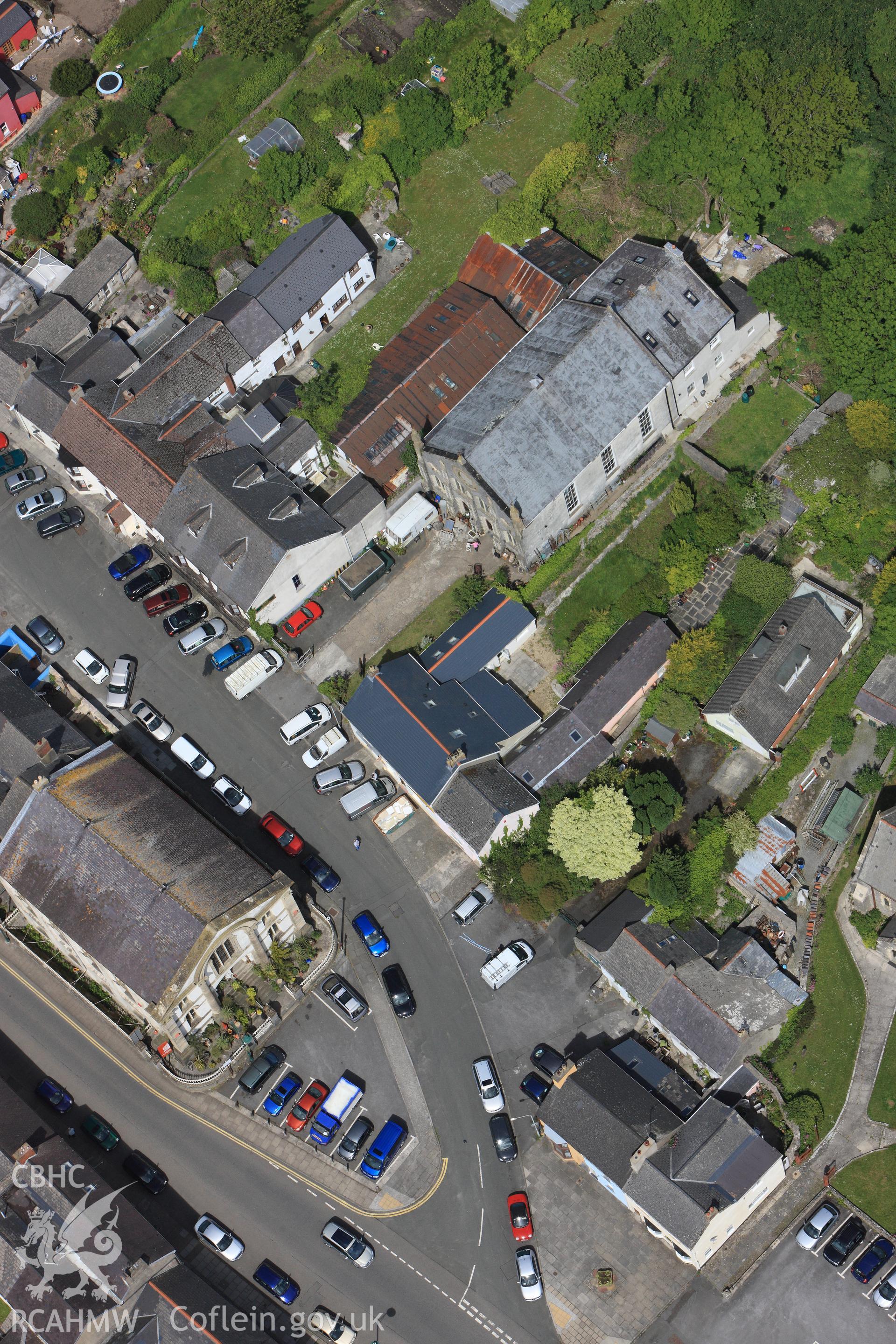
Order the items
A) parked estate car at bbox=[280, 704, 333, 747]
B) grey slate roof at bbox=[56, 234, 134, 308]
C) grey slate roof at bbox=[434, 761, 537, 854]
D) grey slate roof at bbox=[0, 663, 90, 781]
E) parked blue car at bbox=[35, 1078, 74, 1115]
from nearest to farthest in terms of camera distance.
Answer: parked blue car at bbox=[35, 1078, 74, 1115]
grey slate roof at bbox=[434, 761, 537, 854]
grey slate roof at bbox=[0, 663, 90, 781]
parked estate car at bbox=[280, 704, 333, 747]
grey slate roof at bbox=[56, 234, 134, 308]

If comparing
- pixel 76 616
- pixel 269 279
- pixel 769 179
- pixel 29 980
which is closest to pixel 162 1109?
pixel 29 980

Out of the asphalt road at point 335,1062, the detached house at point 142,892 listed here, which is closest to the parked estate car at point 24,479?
the asphalt road at point 335,1062

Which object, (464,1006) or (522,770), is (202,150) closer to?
(522,770)

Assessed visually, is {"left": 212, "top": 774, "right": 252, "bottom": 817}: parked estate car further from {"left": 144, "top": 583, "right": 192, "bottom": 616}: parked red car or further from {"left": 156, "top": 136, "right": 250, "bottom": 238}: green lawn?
{"left": 156, "top": 136, "right": 250, "bottom": 238}: green lawn

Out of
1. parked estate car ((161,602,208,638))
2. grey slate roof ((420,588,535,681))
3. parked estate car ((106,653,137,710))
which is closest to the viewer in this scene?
grey slate roof ((420,588,535,681))

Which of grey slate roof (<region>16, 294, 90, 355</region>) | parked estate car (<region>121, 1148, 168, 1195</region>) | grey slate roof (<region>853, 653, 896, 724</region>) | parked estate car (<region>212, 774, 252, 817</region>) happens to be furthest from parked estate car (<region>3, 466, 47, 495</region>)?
grey slate roof (<region>853, 653, 896, 724</region>)

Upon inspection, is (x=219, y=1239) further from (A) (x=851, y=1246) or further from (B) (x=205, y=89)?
(B) (x=205, y=89)

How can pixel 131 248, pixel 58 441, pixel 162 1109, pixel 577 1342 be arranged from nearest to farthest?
pixel 577 1342 → pixel 162 1109 → pixel 58 441 → pixel 131 248
